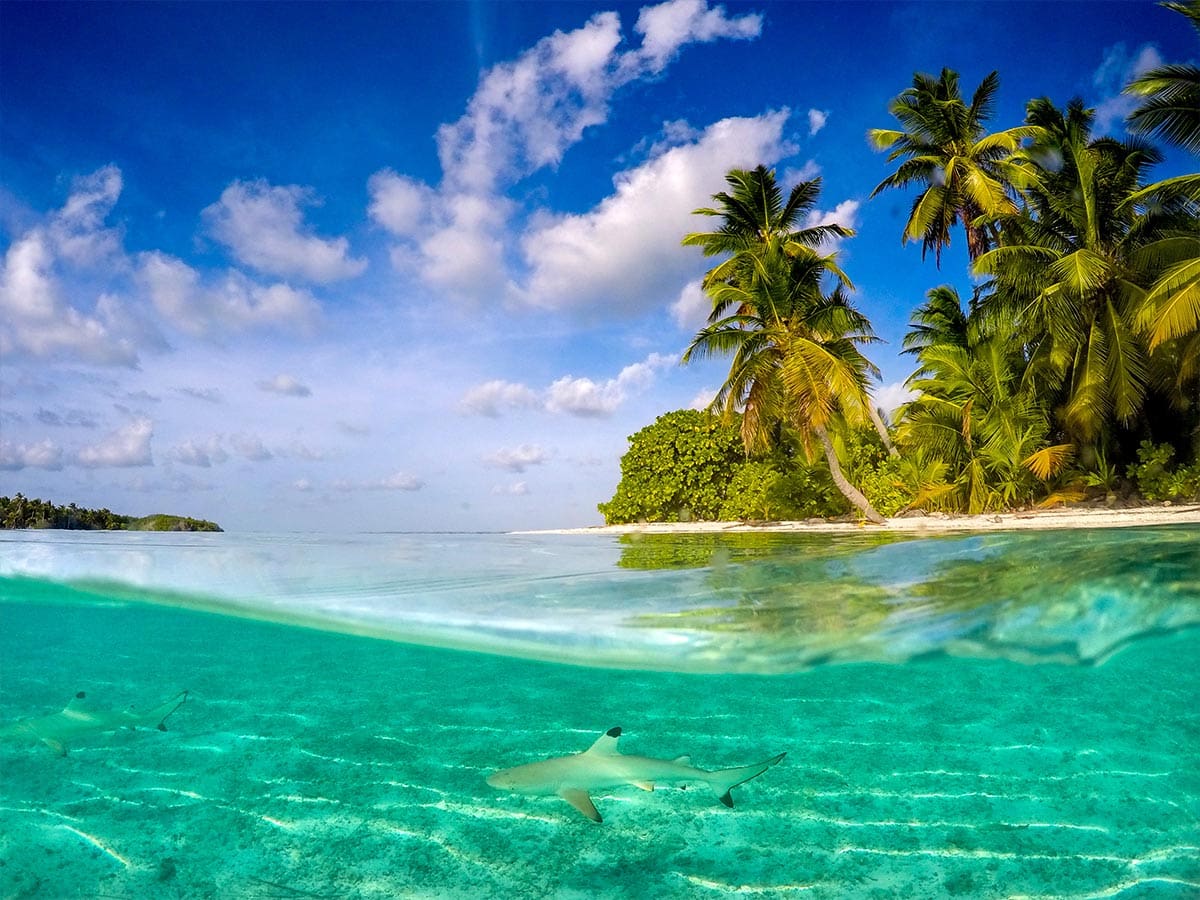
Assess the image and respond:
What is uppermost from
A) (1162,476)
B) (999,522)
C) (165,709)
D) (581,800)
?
(1162,476)

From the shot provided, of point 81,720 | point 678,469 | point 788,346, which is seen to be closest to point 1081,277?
point 788,346

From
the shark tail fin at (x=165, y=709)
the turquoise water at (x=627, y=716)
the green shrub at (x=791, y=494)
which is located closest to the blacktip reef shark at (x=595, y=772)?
the turquoise water at (x=627, y=716)

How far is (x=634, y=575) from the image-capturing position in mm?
9094

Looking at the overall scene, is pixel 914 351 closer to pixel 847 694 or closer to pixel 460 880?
pixel 847 694

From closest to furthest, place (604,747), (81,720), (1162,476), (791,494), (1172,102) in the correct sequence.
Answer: (604,747), (81,720), (1172,102), (1162,476), (791,494)

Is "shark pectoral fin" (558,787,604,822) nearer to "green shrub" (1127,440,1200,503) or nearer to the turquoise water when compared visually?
the turquoise water

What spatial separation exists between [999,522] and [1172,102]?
1100 cm

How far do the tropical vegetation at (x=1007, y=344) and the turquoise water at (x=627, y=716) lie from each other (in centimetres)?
873

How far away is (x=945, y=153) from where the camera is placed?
2786cm

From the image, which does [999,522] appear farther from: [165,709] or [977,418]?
[165,709]

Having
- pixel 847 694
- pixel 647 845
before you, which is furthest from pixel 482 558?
pixel 647 845

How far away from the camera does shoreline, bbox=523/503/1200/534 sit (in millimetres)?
16078

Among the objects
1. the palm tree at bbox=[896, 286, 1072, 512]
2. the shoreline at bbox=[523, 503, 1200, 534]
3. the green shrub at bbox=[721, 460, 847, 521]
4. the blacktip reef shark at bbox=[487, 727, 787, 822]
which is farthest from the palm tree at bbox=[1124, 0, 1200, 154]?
the blacktip reef shark at bbox=[487, 727, 787, 822]

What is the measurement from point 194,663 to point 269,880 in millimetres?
9995
